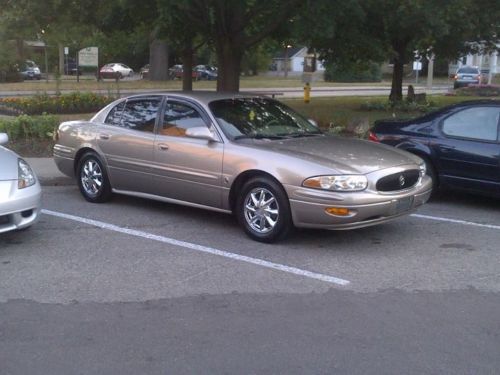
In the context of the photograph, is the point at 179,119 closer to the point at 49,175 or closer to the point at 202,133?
the point at 202,133

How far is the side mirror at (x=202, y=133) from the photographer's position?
6.84m

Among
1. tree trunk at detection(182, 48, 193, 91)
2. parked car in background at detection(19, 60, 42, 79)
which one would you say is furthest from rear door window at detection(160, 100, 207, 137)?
parked car in background at detection(19, 60, 42, 79)

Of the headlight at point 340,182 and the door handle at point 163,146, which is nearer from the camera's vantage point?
the headlight at point 340,182

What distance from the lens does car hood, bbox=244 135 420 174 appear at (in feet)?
20.2

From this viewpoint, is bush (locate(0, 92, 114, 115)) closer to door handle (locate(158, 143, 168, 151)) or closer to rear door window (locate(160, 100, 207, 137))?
rear door window (locate(160, 100, 207, 137))

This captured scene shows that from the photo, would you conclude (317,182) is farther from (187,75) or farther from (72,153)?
(187,75)

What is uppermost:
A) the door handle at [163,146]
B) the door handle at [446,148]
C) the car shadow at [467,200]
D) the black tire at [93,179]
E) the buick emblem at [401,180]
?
the door handle at [163,146]

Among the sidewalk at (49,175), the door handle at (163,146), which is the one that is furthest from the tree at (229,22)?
the door handle at (163,146)

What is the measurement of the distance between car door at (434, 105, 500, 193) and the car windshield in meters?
1.82

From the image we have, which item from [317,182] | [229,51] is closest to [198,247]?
[317,182]

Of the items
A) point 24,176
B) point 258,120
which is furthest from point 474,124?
point 24,176

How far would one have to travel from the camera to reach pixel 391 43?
23047 mm

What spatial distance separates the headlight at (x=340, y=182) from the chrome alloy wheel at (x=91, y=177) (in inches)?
125

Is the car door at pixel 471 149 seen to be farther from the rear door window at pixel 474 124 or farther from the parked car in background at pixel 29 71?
the parked car in background at pixel 29 71
